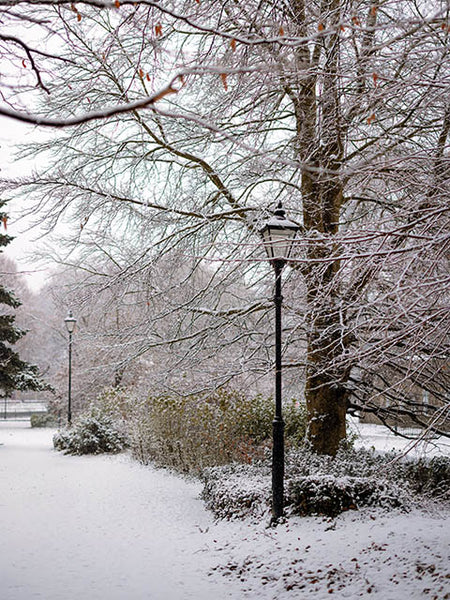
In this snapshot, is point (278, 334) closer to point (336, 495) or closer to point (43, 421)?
point (336, 495)

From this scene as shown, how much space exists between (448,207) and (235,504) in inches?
200

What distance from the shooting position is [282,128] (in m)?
9.30

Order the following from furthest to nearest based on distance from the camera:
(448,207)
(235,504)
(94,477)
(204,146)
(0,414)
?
(0,414) → (94,477) → (204,146) → (235,504) → (448,207)

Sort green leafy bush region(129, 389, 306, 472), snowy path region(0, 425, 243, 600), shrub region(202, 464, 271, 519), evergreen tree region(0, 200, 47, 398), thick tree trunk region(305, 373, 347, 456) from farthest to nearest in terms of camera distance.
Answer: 1. evergreen tree region(0, 200, 47, 398)
2. green leafy bush region(129, 389, 306, 472)
3. thick tree trunk region(305, 373, 347, 456)
4. shrub region(202, 464, 271, 519)
5. snowy path region(0, 425, 243, 600)

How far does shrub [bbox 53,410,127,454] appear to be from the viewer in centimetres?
1572

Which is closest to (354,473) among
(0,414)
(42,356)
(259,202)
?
(259,202)

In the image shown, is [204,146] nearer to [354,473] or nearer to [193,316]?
[193,316]

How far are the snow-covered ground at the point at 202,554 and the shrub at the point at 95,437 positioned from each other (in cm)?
628

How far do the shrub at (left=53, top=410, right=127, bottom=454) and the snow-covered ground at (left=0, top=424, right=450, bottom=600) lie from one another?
6281 millimetres

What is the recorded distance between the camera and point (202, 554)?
6426 millimetres

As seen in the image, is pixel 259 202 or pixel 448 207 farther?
pixel 259 202

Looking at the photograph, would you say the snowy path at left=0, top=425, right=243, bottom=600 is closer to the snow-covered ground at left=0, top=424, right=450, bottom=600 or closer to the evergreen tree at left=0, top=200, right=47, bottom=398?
the snow-covered ground at left=0, top=424, right=450, bottom=600

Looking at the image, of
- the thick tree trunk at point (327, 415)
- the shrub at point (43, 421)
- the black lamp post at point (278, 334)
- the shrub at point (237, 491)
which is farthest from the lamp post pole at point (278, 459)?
the shrub at point (43, 421)

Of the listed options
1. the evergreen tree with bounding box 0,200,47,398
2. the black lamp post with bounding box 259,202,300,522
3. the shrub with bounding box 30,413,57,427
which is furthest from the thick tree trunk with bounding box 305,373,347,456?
the shrub with bounding box 30,413,57,427
